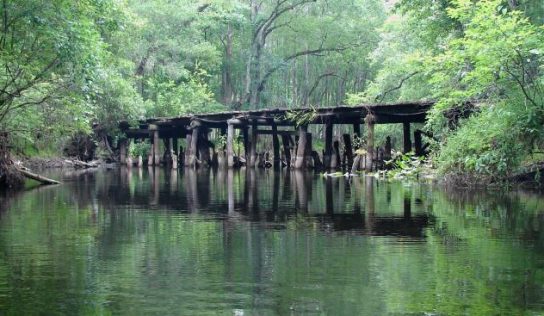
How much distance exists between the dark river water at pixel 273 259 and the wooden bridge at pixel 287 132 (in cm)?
1482

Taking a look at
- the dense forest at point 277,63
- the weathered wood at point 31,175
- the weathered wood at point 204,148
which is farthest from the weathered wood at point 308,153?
the weathered wood at point 31,175

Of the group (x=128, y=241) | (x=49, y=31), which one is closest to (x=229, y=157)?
(x=49, y=31)

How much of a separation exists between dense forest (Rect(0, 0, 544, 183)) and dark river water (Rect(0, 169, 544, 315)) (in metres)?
4.33

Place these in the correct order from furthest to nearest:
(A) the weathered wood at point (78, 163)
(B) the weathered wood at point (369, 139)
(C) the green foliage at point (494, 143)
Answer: (A) the weathered wood at point (78, 163)
(B) the weathered wood at point (369, 139)
(C) the green foliage at point (494, 143)

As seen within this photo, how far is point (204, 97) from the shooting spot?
1858 inches

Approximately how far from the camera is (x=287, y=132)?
119ft

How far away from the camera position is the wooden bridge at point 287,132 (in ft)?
96.3

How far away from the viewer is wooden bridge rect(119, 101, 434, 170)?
1155 inches

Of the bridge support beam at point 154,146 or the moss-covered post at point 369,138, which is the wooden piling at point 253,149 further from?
the moss-covered post at point 369,138

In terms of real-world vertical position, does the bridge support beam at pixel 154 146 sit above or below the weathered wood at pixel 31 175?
above

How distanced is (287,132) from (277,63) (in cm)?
1664

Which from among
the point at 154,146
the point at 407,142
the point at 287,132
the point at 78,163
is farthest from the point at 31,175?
the point at 154,146

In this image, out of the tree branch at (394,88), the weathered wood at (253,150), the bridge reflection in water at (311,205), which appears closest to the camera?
the bridge reflection in water at (311,205)

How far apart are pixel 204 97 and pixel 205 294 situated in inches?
1644
